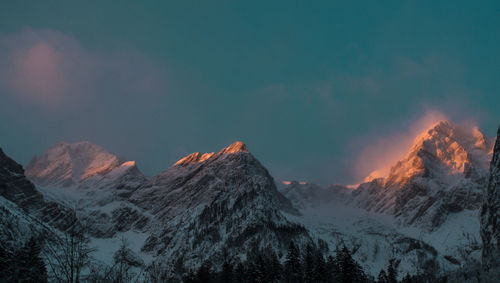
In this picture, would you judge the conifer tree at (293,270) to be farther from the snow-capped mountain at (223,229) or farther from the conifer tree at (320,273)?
the snow-capped mountain at (223,229)

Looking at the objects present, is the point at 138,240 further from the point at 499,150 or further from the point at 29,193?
the point at 499,150

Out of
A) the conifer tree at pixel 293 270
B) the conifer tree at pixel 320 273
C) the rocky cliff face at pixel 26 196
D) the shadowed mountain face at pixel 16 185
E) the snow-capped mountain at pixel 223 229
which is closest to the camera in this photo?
the conifer tree at pixel 320 273

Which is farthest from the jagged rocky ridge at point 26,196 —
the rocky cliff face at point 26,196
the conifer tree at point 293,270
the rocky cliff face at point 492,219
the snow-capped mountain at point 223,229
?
the rocky cliff face at point 492,219

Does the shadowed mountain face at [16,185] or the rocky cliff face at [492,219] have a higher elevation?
the shadowed mountain face at [16,185]

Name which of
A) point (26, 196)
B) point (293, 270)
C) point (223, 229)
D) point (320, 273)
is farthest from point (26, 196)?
point (320, 273)

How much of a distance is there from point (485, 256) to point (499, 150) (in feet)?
62.9

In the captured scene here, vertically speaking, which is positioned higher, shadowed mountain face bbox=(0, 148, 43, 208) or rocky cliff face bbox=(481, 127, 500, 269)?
shadowed mountain face bbox=(0, 148, 43, 208)

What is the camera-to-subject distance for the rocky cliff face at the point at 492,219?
189ft

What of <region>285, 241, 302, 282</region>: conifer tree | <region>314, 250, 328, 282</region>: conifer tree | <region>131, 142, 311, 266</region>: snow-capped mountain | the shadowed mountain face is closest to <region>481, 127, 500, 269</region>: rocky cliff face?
<region>314, 250, 328, 282</region>: conifer tree

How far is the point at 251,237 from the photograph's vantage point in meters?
167

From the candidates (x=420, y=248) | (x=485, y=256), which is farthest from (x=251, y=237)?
(x=485, y=256)

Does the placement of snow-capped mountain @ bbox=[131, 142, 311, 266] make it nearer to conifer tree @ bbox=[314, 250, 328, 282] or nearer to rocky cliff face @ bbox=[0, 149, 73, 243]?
rocky cliff face @ bbox=[0, 149, 73, 243]

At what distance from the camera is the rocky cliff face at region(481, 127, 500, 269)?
57.7m

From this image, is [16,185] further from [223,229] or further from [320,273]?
[320,273]
